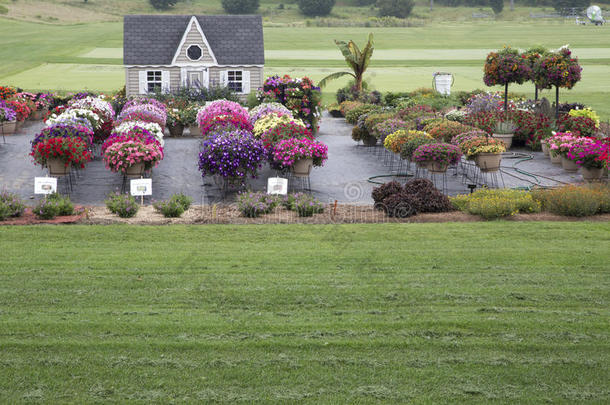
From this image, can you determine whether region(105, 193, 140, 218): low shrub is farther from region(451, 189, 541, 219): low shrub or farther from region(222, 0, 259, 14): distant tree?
region(222, 0, 259, 14): distant tree

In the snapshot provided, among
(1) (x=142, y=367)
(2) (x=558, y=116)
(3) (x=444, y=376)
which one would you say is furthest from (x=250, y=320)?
(2) (x=558, y=116)

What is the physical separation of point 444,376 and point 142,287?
168 inches

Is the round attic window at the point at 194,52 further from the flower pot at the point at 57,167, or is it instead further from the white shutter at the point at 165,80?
the flower pot at the point at 57,167

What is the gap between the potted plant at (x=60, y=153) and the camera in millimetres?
16859

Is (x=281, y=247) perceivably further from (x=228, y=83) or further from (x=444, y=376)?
(x=228, y=83)

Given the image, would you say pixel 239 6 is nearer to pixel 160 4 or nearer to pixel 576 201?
pixel 160 4

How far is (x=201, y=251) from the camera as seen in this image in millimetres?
11172

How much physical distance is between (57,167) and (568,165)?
1297 centimetres

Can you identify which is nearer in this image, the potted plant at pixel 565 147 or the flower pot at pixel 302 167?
the flower pot at pixel 302 167

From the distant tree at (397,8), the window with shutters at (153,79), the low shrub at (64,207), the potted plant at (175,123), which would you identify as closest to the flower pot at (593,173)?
the low shrub at (64,207)

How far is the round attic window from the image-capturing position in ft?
106

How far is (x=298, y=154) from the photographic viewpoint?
1689 centimetres

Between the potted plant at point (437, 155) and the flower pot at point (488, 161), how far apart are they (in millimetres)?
1063

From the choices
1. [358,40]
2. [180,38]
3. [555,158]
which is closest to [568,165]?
[555,158]
